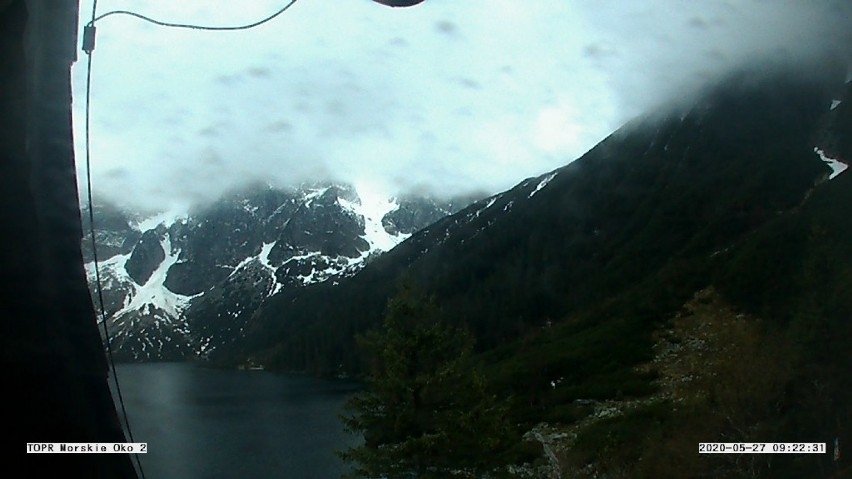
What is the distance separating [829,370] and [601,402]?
3107 centimetres

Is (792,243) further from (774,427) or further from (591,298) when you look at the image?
(774,427)

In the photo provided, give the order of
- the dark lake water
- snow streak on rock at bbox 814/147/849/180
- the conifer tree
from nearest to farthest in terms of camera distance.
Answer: the conifer tree, the dark lake water, snow streak on rock at bbox 814/147/849/180

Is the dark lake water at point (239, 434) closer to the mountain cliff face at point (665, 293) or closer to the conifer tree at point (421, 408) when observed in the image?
the conifer tree at point (421, 408)

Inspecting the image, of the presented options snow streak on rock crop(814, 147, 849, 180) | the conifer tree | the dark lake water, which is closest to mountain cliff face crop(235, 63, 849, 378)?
snow streak on rock crop(814, 147, 849, 180)

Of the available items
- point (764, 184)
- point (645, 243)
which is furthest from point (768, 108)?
point (645, 243)

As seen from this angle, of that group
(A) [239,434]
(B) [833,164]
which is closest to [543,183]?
(B) [833,164]

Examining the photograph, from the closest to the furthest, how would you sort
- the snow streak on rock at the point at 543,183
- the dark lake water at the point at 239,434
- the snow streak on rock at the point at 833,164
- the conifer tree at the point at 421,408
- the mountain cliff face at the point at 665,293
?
the conifer tree at the point at 421,408
the mountain cliff face at the point at 665,293
the dark lake water at the point at 239,434
the snow streak on rock at the point at 833,164
the snow streak on rock at the point at 543,183

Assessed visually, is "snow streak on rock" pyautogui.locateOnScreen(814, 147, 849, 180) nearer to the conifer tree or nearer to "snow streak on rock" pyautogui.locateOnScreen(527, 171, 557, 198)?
"snow streak on rock" pyautogui.locateOnScreen(527, 171, 557, 198)

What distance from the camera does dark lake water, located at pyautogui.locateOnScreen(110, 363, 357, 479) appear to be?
32031 mm

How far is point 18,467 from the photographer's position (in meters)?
1.90

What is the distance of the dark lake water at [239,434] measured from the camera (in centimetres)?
3203

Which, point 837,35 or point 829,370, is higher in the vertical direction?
point 837,35

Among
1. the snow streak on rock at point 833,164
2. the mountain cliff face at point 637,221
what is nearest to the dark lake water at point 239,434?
the mountain cliff face at point 637,221

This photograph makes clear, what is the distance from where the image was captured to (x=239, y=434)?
4231 centimetres
